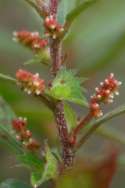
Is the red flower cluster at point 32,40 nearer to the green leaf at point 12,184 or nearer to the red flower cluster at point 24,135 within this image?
the red flower cluster at point 24,135

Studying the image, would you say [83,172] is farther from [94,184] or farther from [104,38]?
[104,38]

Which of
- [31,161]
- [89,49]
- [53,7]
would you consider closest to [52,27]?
[53,7]

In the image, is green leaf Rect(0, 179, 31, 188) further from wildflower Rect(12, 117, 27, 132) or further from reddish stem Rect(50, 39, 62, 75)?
reddish stem Rect(50, 39, 62, 75)

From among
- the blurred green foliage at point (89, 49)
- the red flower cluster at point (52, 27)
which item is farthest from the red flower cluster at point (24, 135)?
the blurred green foliage at point (89, 49)

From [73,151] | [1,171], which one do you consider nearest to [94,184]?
[73,151]

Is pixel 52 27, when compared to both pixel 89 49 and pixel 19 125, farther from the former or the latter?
pixel 89 49

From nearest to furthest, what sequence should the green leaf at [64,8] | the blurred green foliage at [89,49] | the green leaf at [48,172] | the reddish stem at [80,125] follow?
the green leaf at [48,172] → the reddish stem at [80,125] → the green leaf at [64,8] → the blurred green foliage at [89,49]

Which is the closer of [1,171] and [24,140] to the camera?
[24,140]
